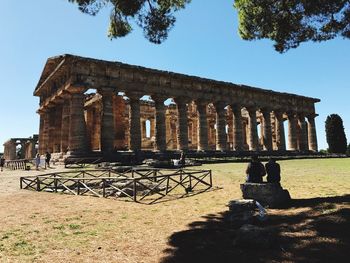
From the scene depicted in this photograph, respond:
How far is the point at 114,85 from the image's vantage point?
2988 cm

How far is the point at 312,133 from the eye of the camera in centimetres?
4959

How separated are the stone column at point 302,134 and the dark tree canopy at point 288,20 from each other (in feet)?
→ 119

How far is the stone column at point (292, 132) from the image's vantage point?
4622cm

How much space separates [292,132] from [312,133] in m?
4.78

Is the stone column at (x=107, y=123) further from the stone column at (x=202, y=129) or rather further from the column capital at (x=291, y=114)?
the column capital at (x=291, y=114)

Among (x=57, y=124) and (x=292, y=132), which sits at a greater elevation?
(x=57, y=124)

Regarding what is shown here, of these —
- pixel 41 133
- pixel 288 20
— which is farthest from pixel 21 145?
pixel 288 20

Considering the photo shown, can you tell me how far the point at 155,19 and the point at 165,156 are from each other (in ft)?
59.2

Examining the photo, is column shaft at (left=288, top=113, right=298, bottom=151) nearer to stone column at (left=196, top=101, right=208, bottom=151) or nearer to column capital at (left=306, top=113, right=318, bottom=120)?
column capital at (left=306, top=113, right=318, bottom=120)

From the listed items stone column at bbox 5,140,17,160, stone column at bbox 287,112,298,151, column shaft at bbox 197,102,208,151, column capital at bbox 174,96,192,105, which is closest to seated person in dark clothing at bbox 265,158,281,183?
column capital at bbox 174,96,192,105

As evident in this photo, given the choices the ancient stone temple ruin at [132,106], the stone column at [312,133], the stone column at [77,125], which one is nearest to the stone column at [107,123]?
the ancient stone temple ruin at [132,106]

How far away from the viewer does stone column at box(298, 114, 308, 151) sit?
47.4 meters

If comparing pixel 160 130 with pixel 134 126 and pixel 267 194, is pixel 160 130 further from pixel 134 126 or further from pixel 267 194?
pixel 267 194

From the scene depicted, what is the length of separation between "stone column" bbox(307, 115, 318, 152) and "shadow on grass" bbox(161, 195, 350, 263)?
141ft
